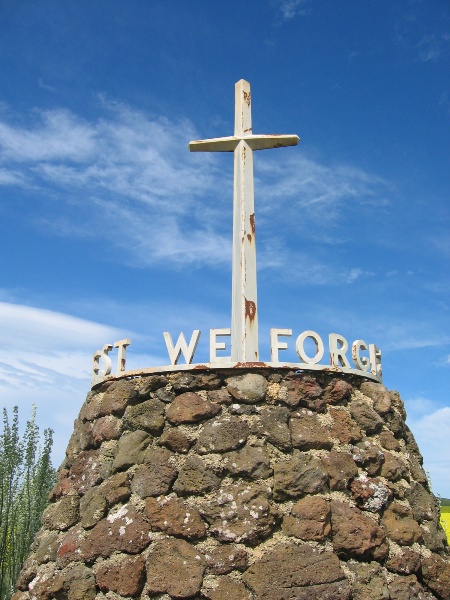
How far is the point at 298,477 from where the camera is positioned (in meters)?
5.54

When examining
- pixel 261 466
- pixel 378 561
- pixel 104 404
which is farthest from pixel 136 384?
pixel 378 561

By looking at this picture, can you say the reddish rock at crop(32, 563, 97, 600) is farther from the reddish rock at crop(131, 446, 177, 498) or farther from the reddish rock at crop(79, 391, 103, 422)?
the reddish rock at crop(79, 391, 103, 422)

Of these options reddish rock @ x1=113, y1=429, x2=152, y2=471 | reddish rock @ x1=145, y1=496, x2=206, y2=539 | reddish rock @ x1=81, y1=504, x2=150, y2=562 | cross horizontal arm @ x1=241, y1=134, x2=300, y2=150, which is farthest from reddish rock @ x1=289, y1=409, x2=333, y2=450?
cross horizontal arm @ x1=241, y1=134, x2=300, y2=150

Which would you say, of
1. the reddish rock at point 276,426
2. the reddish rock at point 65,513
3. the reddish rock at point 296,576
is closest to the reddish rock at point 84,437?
the reddish rock at point 65,513

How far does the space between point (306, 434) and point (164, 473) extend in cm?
134

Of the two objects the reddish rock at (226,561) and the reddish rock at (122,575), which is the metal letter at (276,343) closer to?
the reddish rock at (226,561)

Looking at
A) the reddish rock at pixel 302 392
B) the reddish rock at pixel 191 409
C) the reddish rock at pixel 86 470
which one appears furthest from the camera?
the reddish rock at pixel 86 470

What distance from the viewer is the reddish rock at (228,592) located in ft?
16.6

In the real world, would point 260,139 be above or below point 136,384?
above

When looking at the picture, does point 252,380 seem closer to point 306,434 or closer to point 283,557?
point 306,434

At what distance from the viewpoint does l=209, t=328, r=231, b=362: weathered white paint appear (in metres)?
6.08

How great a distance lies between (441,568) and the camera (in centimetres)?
598

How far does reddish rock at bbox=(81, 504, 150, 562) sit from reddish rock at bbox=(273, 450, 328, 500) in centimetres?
122

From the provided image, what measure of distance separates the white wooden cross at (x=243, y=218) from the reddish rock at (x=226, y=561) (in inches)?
72.5
